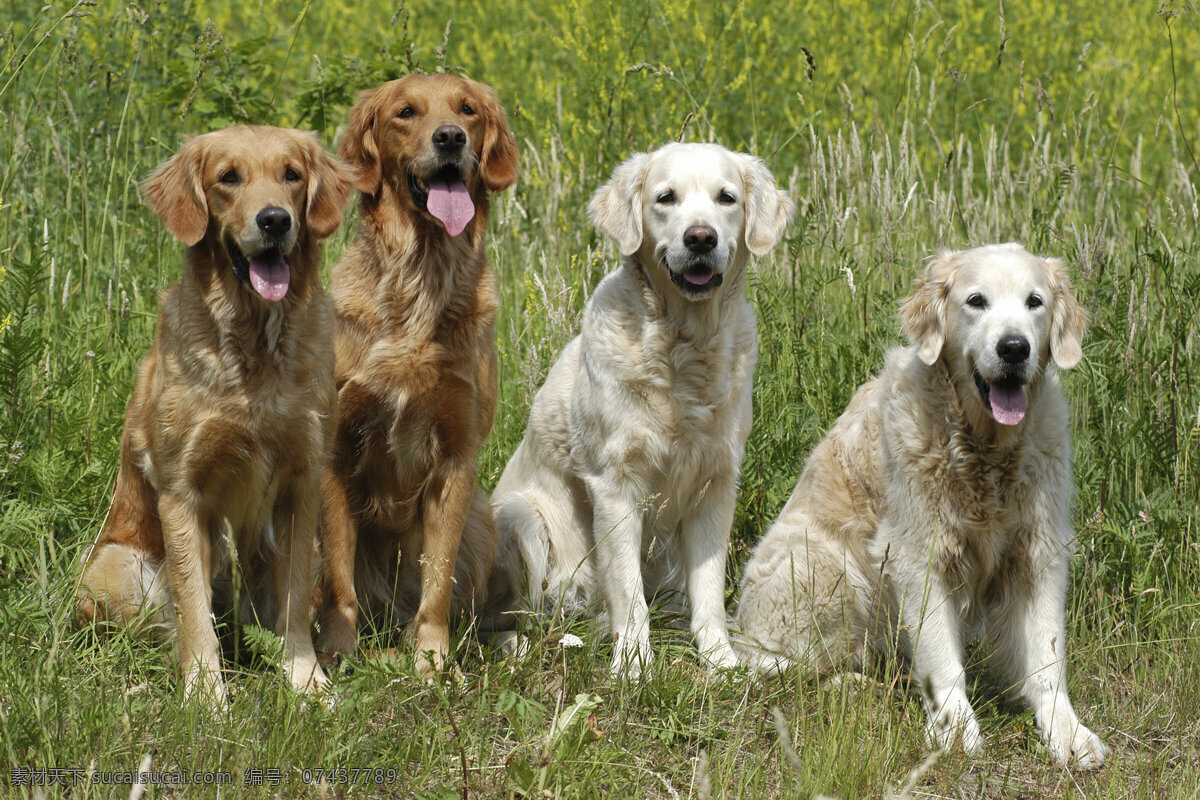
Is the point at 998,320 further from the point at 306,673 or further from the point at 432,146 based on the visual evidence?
the point at 306,673

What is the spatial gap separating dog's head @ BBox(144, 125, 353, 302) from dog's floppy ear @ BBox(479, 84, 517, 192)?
65 cm

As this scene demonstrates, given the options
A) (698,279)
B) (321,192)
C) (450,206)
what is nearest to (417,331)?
(450,206)

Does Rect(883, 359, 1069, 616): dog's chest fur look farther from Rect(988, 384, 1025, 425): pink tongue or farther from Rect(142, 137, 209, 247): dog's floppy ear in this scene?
Rect(142, 137, 209, 247): dog's floppy ear

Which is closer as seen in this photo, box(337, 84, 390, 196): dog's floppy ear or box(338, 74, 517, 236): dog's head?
box(338, 74, 517, 236): dog's head

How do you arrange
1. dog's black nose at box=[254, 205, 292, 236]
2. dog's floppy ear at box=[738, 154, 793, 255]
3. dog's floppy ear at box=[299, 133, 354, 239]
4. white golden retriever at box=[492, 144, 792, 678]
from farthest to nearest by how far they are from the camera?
dog's floppy ear at box=[738, 154, 793, 255]
white golden retriever at box=[492, 144, 792, 678]
dog's floppy ear at box=[299, 133, 354, 239]
dog's black nose at box=[254, 205, 292, 236]

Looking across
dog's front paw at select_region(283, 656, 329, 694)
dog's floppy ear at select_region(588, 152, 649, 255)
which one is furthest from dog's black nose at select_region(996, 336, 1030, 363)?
dog's front paw at select_region(283, 656, 329, 694)

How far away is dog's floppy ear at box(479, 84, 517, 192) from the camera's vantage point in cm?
379

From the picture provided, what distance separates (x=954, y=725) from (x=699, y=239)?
1601 millimetres

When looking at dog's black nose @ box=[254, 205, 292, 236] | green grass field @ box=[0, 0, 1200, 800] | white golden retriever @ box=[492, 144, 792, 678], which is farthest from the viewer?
white golden retriever @ box=[492, 144, 792, 678]

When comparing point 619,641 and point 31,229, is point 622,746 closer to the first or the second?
point 619,641

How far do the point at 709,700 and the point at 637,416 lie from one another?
931mm

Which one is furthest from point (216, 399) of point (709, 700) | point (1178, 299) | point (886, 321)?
point (1178, 299)

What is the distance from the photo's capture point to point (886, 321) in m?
4.51

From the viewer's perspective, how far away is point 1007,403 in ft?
11.0
